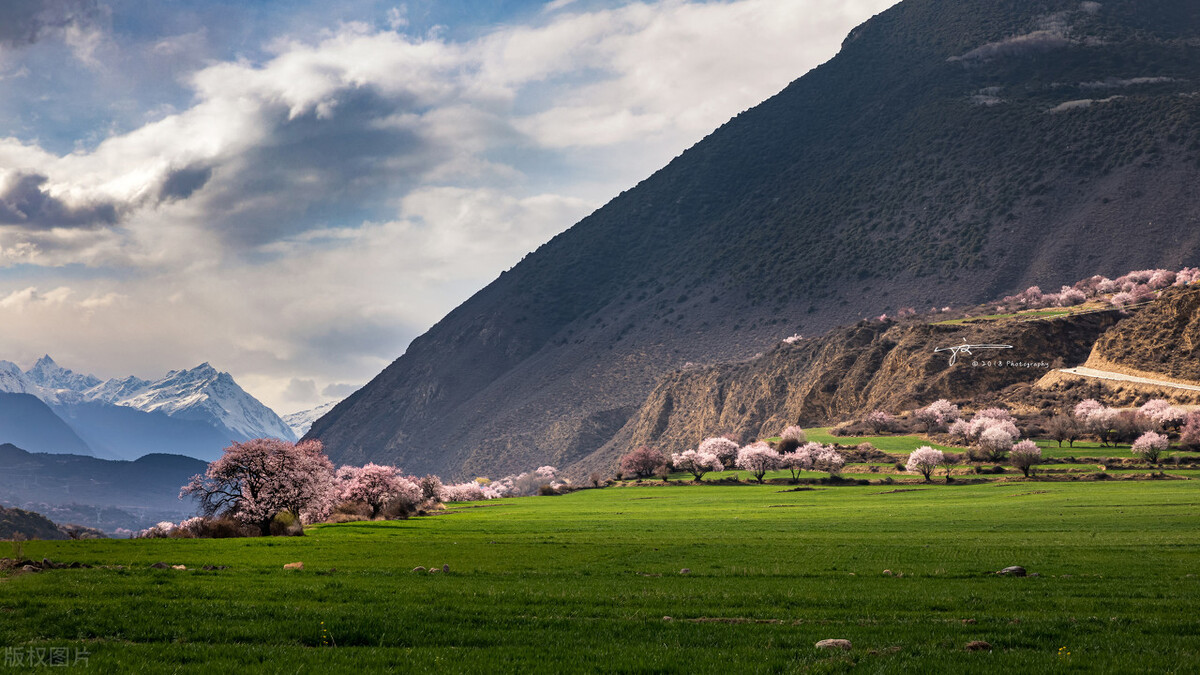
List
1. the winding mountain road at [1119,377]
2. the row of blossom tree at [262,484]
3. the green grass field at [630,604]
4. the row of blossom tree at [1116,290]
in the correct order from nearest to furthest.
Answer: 1. the green grass field at [630,604]
2. the row of blossom tree at [262,484]
3. the winding mountain road at [1119,377]
4. the row of blossom tree at [1116,290]

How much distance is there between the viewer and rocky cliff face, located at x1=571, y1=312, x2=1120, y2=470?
123 meters

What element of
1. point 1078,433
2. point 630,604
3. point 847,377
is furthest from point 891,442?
point 630,604

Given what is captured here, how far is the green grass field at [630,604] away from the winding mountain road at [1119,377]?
73.3 m

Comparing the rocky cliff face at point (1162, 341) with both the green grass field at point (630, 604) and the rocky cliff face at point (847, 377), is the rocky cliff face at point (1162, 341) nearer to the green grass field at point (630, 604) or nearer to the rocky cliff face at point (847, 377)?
the rocky cliff face at point (847, 377)

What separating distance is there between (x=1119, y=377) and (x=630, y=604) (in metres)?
114

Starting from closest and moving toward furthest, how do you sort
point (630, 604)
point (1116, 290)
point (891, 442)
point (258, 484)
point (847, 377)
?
point (630, 604) < point (258, 484) < point (891, 442) < point (1116, 290) < point (847, 377)

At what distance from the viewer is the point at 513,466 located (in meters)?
177

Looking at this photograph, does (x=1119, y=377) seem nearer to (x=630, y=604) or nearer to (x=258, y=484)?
(x=258, y=484)

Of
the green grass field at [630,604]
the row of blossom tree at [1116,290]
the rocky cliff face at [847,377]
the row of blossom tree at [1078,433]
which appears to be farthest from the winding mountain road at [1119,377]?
the green grass field at [630,604]

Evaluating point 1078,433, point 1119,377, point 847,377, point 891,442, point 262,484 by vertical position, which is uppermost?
point 847,377

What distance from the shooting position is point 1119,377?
10931 centimetres

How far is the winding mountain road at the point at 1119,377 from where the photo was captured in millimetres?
101000

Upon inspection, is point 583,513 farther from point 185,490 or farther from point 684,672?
point 684,672

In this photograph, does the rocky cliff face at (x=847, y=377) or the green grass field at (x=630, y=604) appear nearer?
the green grass field at (x=630, y=604)
